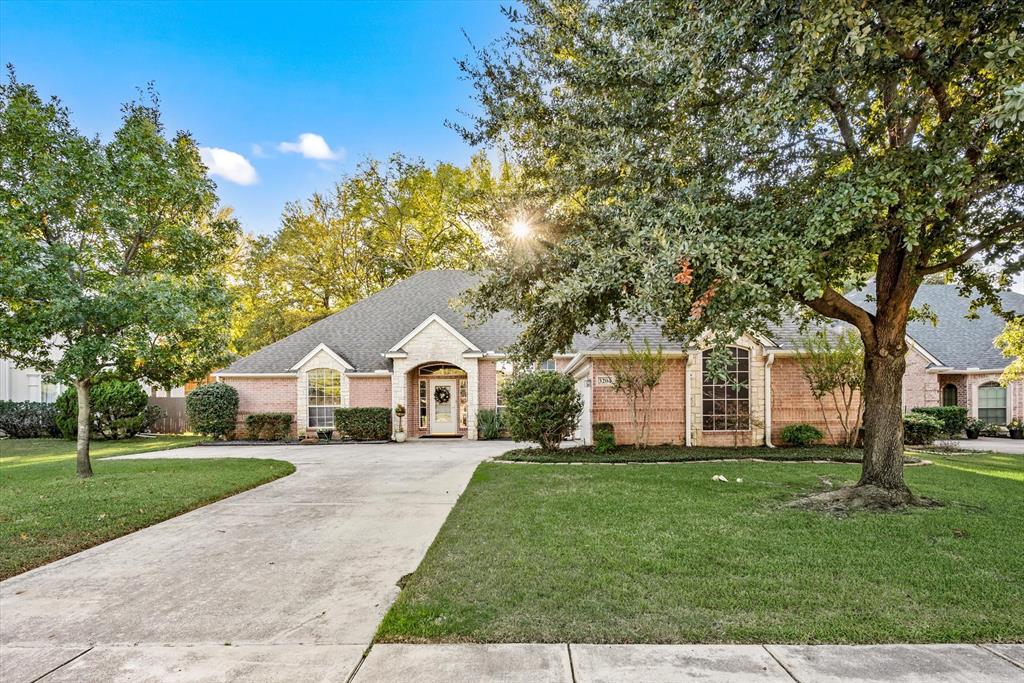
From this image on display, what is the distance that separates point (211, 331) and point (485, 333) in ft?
34.1

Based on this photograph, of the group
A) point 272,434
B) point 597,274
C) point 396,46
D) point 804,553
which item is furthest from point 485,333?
point 804,553

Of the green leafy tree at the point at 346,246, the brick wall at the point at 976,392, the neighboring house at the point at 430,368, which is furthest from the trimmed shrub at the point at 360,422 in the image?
the brick wall at the point at 976,392

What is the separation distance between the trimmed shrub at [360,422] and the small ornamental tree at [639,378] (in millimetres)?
8791

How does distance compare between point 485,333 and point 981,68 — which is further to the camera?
point 485,333

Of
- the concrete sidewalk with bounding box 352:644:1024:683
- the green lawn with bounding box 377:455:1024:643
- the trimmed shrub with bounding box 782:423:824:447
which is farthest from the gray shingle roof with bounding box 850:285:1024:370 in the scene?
the concrete sidewalk with bounding box 352:644:1024:683

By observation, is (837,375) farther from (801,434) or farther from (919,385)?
(919,385)

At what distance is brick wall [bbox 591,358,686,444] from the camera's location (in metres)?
14.5

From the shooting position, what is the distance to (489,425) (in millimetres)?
18406

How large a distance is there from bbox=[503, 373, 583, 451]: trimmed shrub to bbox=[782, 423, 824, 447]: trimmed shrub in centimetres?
600

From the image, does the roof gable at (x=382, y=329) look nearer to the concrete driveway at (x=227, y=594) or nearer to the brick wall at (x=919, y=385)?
the concrete driveway at (x=227, y=594)

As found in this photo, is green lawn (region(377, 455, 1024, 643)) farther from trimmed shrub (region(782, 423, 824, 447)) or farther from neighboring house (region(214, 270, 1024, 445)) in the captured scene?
neighboring house (region(214, 270, 1024, 445))

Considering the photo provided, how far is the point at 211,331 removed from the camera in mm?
11156

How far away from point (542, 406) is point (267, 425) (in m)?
11.6

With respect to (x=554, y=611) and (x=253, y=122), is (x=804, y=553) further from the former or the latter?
(x=253, y=122)
